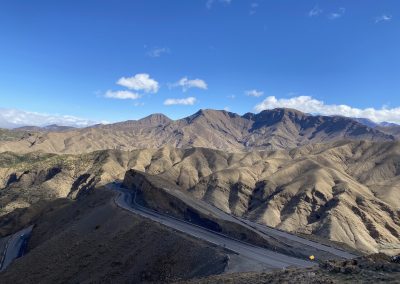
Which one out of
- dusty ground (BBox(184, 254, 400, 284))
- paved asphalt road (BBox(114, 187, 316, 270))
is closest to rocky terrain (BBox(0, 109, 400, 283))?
dusty ground (BBox(184, 254, 400, 284))

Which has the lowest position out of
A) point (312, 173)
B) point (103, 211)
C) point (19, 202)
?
point (19, 202)

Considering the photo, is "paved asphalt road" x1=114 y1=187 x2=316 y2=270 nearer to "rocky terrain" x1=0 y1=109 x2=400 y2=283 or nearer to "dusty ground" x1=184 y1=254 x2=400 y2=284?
"rocky terrain" x1=0 y1=109 x2=400 y2=283

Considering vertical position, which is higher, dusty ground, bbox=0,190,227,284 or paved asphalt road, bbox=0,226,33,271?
dusty ground, bbox=0,190,227,284

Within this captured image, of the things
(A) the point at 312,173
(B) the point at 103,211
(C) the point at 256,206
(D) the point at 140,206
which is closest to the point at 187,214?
(D) the point at 140,206

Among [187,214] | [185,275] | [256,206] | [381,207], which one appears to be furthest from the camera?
[256,206]

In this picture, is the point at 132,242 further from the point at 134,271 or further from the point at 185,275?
the point at 185,275

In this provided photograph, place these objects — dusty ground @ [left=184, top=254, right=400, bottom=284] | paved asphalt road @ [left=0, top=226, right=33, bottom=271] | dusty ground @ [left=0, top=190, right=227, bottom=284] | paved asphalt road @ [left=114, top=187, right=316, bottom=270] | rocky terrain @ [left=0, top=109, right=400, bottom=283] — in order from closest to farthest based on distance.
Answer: dusty ground @ [left=184, top=254, right=400, bottom=284] → rocky terrain @ [left=0, top=109, right=400, bottom=283] → dusty ground @ [left=0, top=190, right=227, bottom=284] → paved asphalt road @ [left=114, top=187, right=316, bottom=270] → paved asphalt road @ [left=0, top=226, right=33, bottom=271]
